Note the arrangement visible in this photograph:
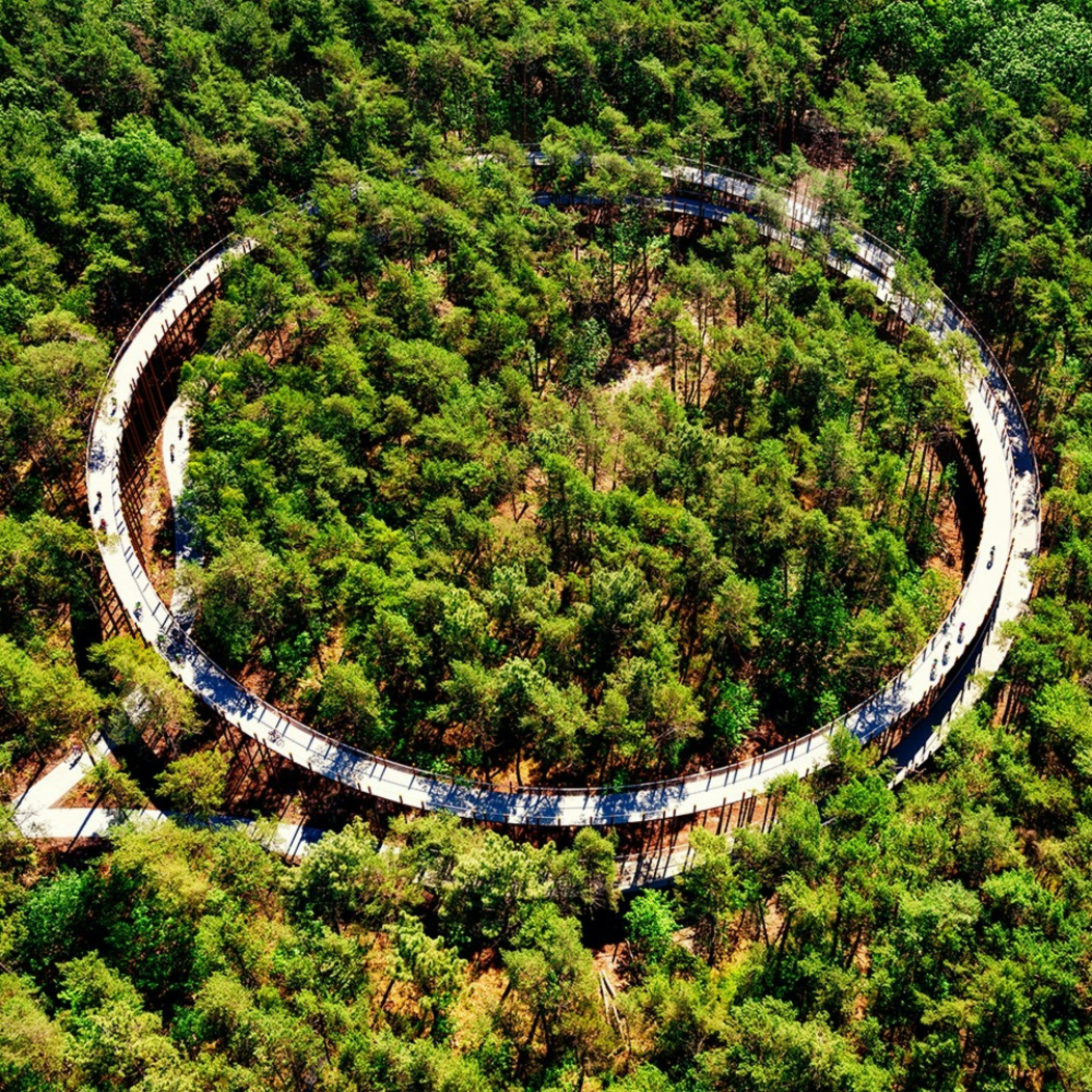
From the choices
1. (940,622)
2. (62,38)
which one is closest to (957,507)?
(940,622)

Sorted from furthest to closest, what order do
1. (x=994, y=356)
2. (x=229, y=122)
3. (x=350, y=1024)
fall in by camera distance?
(x=229, y=122) → (x=994, y=356) → (x=350, y=1024)

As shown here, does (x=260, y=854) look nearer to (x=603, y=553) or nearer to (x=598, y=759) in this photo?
(x=598, y=759)

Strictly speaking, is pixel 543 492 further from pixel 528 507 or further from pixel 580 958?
pixel 580 958

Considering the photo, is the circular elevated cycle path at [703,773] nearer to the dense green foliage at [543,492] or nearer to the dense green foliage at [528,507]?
the dense green foliage at [543,492]

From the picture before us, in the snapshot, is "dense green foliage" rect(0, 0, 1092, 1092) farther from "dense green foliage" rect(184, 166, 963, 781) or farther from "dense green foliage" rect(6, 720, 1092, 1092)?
"dense green foliage" rect(184, 166, 963, 781)

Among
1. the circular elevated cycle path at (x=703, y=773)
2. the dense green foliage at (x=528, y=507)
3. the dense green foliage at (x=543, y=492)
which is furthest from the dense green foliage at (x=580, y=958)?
the dense green foliage at (x=543, y=492)
